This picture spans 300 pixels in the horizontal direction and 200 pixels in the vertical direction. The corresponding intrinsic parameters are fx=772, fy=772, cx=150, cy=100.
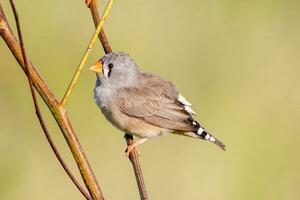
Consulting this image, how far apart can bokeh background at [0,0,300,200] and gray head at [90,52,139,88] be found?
1.60 metres

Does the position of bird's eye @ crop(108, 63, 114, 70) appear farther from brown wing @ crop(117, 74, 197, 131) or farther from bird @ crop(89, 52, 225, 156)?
brown wing @ crop(117, 74, 197, 131)

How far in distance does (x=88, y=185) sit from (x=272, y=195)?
4.63 meters

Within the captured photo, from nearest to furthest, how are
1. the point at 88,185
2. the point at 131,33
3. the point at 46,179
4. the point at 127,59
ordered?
1. the point at 88,185
2. the point at 127,59
3. the point at 46,179
4. the point at 131,33

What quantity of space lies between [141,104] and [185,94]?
7.20 ft

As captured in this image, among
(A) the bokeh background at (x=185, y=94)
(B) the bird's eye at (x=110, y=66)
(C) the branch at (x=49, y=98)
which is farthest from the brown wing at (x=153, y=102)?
(C) the branch at (x=49, y=98)

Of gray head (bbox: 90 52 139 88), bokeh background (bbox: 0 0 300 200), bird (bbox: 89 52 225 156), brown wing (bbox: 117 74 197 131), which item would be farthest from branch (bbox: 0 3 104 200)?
bokeh background (bbox: 0 0 300 200)

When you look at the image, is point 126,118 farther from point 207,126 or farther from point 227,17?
point 227,17

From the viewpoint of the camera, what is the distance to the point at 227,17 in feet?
29.0

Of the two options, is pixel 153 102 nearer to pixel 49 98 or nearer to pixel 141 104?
pixel 141 104

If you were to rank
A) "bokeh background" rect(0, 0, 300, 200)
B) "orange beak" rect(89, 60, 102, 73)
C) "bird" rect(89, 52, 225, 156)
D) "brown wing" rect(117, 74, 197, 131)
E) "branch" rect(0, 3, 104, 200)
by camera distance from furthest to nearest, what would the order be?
"bokeh background" rect(0, 0, 300, 200)
"brown wing" rect(117, 74, 197, 131)
"bird" rect(89, 52, 225, 156)
"orange beak" rect(89, 60, 102, 73)
"branch" rect(0, 3, 104, 200)

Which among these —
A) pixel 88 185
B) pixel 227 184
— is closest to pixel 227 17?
pixel 227 184

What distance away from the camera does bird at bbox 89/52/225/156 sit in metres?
5.12

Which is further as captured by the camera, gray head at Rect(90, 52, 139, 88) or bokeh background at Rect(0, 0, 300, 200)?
bokeh background at Rect(0, 0, 300, 200)

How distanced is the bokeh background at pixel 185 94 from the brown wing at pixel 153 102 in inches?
62.0
